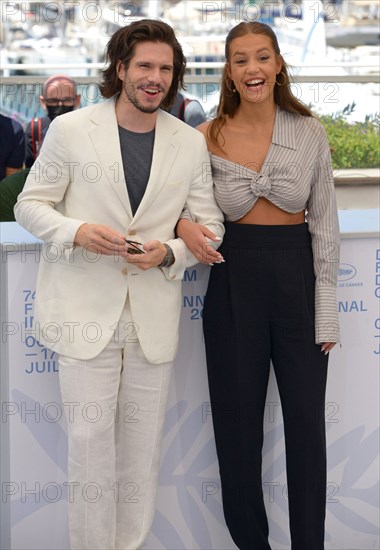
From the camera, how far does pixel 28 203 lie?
253 cm

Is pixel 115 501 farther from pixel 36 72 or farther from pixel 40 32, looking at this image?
pixel 40 32

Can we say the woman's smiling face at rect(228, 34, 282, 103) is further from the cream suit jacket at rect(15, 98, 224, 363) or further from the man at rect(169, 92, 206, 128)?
the man at rect(169, 92, 206, 128)

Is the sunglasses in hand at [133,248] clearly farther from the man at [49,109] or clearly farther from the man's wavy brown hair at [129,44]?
the man at [49,109]

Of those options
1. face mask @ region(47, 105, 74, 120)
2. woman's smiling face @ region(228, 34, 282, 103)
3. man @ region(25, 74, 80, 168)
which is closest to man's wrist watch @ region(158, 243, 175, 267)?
woman's smiling face @ region(228, 34, 282, 103)

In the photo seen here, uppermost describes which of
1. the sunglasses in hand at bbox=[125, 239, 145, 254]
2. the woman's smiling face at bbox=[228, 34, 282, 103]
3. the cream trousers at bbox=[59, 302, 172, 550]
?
the woman's smiling face at bbox=[228, 34, 282, 103]

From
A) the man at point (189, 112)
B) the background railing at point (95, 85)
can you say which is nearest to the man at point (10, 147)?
the background railing at point (95, 85)

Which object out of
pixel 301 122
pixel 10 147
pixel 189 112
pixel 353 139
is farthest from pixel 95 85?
pixel 301 122

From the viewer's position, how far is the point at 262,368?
278 cm

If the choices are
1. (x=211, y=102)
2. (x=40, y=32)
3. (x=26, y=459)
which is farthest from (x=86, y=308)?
(x=40, y=32)

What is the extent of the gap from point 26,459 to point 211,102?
13.9 feet

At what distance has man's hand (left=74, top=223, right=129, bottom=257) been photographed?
8.02ft

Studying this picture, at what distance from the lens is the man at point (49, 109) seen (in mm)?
5242

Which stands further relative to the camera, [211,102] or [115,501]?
[211,102]

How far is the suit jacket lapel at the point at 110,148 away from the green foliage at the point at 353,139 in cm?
501
